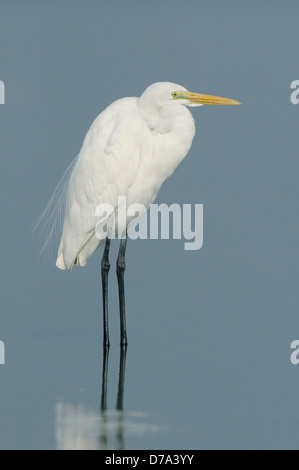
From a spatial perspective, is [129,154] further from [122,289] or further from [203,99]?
[122,289]

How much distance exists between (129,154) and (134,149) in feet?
0.22

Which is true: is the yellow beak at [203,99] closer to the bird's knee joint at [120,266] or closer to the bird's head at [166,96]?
the bird's head at [166,96]

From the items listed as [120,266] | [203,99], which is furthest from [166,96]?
[120,266]

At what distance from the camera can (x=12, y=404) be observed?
616 centimetres

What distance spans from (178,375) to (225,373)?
313mm

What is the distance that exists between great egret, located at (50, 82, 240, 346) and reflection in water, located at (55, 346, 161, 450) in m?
2.11

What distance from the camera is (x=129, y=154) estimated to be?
26.0 ft

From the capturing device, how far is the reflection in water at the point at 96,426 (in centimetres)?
525

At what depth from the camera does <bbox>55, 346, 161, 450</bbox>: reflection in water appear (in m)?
5.25

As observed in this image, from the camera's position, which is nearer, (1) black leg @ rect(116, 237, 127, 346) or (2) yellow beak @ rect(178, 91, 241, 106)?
(2) yellow beak @ rect(178, 91, 241, 106)

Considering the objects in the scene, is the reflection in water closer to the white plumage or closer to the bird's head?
the white plumage

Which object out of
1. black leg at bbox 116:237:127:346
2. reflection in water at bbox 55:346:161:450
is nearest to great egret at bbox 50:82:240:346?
black leg at bbox 116:237:127:346

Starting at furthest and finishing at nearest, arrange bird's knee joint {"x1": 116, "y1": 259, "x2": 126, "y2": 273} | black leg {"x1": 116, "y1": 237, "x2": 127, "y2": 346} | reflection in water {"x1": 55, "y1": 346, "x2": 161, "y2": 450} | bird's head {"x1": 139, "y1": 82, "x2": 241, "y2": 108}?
bird's knee joint {"x1": 116, "y1": 259, "x2": 126, "y2": 273} → black leg {"x1": 116, "y1": 237, "x2": 127, "y2": 346} → bird's head {"x1": 139, "y1": 82, "x2": 241, "y2": 108} → reflection in water {"x1": 55, "y1": 346, "x2": 161, "y2": 450}
